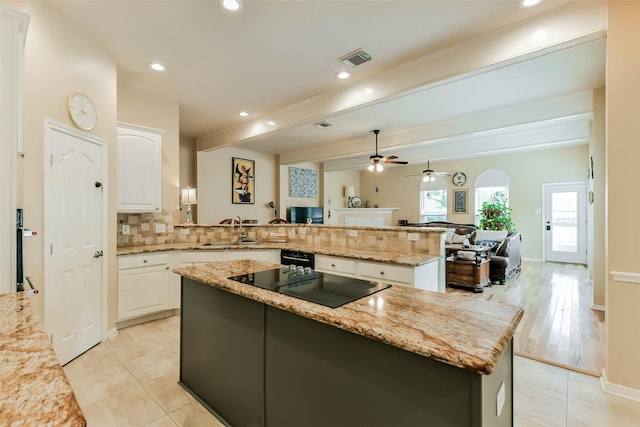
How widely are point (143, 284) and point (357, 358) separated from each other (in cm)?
308

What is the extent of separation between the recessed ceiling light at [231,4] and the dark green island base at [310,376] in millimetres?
Answer: 2093

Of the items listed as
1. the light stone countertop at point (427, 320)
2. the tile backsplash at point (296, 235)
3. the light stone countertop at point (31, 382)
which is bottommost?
the light stone countertop at point (427, 320)

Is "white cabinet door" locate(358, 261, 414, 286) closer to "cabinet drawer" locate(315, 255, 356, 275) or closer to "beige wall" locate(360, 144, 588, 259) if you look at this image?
"cabinet drawer" locate(315, 255, 356, 275)

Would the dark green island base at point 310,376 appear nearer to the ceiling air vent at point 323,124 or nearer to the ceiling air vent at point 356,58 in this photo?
the ceiling air vent at point 356,58

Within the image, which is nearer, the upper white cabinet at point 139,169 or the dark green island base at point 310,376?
the dark green island base at point 310,376

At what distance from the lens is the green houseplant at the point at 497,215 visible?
794 centimetres

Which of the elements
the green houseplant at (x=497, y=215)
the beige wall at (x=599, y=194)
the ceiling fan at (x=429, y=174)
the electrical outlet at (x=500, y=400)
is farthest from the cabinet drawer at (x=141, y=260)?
the green houseplant at (x=497, y=215)

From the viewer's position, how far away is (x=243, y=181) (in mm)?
7449

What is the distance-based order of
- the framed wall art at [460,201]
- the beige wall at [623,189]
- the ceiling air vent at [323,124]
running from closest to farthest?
the beige wall at [623,189] < the ceiling air vent at [323,124] < the framed wall art at [460,201]

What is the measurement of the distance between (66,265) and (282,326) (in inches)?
87.1

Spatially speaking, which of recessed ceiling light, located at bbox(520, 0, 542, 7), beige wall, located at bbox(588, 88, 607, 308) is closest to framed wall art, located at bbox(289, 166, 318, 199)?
beige wall, located at bbox(588, 88, 607, 308)

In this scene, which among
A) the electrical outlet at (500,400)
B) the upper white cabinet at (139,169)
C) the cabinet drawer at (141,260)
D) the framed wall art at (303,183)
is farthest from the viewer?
the framed wall art at (303,183)

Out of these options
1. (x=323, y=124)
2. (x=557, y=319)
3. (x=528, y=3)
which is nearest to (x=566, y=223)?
(x=557, y=319)

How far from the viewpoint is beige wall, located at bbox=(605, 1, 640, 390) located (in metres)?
2.04
